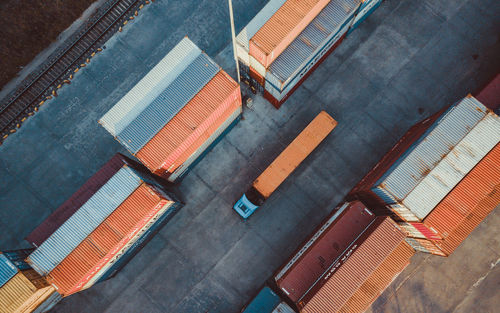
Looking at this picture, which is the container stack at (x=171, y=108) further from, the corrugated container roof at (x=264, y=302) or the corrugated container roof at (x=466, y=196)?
the corrugated container roof at (x=466, y=196)

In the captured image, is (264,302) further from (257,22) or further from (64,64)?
(64,64)

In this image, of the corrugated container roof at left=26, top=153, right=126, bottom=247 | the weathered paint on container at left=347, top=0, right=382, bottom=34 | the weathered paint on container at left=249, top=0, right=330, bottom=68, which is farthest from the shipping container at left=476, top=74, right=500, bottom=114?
the corrugated container roof at left=26, top=153, right=126, bottom=247

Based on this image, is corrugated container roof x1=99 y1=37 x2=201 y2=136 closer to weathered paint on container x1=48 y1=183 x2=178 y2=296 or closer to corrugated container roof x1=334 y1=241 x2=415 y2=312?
weathered paint on container x1=48 y1=183 x2=178 y2=296

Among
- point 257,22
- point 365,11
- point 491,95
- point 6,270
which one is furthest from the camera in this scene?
point 365,11

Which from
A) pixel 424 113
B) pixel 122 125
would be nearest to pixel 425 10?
pixel 424 113

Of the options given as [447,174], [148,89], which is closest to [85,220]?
[148,89]

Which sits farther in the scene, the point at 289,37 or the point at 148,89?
the point at 289,37

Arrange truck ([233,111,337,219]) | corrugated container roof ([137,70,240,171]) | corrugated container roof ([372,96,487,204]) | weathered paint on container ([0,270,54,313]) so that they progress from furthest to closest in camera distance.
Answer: truck ([233,111,337,219]) → corrugated container roof ([137,70,240,171]) → corrugated container roof ([372,96,487,204]) → weathered paint on container ([0,270,54,313])
